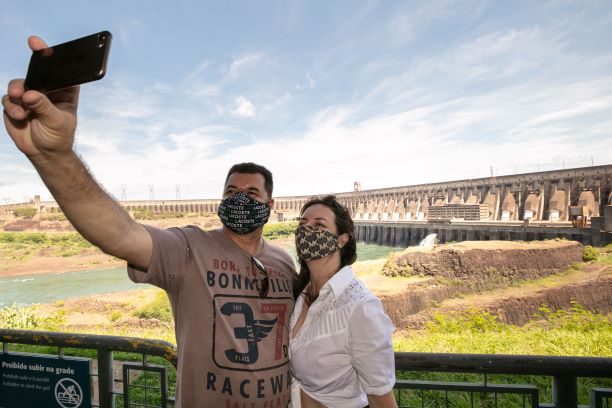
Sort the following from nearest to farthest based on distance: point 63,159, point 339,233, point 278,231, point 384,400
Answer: point 63,159 → point 384,400 → point 339,233 → point 278,231

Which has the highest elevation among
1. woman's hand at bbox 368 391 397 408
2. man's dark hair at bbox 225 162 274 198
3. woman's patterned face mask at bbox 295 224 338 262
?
man's dark hair at bbox 225 162 274 198

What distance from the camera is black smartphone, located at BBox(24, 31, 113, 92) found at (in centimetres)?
100

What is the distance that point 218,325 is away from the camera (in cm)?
168

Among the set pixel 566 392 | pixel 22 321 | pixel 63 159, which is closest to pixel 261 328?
pixel 63 159

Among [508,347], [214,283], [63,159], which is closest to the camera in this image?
[63,159]

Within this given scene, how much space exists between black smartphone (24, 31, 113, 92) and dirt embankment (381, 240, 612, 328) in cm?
1355

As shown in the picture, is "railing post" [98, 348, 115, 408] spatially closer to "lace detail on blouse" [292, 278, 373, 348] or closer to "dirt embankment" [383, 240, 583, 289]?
"lace detail on blouse" [292, 278, 373, 348]

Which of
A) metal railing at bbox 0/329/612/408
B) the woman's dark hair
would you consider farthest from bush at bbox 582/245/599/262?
the woman's dark hair

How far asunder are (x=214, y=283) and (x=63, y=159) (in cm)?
82

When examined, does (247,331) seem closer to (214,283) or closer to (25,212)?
(214,283)

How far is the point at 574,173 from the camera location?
4078 cm

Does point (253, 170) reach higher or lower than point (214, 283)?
higher

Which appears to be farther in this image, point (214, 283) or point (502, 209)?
point (502, 209)

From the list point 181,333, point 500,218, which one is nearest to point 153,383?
point 181,333
